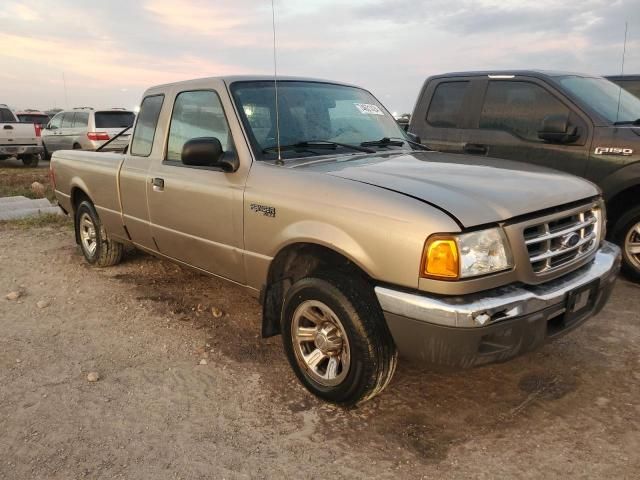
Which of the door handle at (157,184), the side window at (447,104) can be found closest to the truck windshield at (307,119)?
the door handle at (157,184)

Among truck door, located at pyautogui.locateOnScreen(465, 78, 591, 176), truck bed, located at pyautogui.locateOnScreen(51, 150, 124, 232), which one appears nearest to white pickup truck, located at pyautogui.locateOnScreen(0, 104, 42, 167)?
truck bed, located at pyautogui.locateOnScreen(51, 150, 124, 232)

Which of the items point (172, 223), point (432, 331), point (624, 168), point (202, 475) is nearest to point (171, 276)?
point (172, 223)

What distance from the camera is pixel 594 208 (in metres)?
3.17

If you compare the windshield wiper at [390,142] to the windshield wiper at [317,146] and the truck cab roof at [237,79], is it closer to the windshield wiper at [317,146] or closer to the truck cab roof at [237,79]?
the windshield wiper at [317,146]

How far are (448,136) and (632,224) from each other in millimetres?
2050

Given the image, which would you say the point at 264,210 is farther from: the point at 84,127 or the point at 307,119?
the point at 84,127

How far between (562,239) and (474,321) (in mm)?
819

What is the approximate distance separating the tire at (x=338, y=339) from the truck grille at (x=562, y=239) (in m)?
0.82

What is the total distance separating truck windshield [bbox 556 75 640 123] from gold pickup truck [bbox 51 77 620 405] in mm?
2083

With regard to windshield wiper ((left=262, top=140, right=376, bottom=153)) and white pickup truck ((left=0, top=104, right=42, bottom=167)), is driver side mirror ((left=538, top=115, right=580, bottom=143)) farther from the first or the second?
white pickup truck ((left=0, top=104, right=42, bottom=167))

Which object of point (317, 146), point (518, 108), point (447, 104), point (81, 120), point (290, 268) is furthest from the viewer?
point (81, 120)

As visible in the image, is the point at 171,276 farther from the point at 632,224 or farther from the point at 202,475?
the point at 632,224

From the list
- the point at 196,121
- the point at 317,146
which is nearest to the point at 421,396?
the point at 317,146

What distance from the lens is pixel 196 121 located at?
12.9 feet
